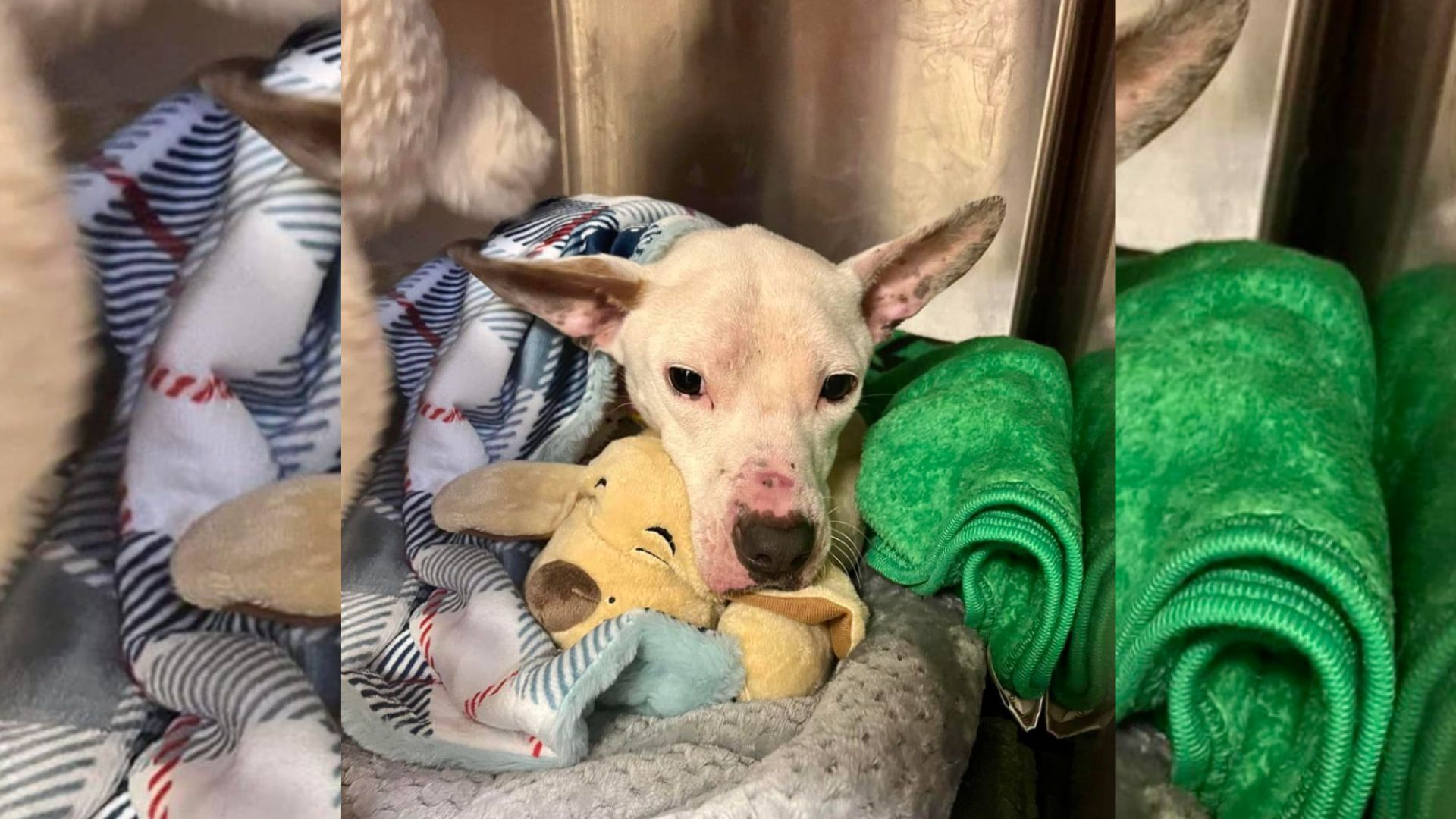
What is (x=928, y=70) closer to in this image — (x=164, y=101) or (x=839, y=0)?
(x=839, y=0)

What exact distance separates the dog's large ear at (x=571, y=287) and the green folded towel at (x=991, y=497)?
218 mm

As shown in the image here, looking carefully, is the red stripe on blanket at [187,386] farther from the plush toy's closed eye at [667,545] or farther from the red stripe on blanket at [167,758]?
the plush toy's closed eye at [667,545]

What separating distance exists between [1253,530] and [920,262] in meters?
0.33

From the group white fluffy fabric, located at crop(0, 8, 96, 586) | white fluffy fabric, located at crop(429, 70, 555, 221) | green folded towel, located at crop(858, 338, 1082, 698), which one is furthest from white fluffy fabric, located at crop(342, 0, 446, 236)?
green folded towel, located at crop(858, 338, 1082, 698)

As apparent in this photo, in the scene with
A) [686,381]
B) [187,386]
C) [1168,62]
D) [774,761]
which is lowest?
[774,761]

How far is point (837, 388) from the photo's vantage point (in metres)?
0.70

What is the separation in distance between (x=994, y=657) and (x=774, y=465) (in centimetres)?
19

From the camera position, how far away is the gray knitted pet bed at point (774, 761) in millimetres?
490

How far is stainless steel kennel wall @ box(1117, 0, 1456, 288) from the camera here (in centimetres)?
51

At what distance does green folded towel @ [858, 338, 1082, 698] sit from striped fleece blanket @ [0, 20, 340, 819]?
1.33 ft

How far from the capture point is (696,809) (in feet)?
A: 1.55

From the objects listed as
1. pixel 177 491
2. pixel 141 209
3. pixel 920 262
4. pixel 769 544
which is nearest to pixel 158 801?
pixel 177 491

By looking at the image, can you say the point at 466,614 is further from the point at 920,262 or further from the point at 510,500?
the point at 920,262

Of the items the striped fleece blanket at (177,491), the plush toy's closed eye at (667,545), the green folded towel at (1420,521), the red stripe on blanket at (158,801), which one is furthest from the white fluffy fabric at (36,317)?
the green folded towel at (1420,521)
